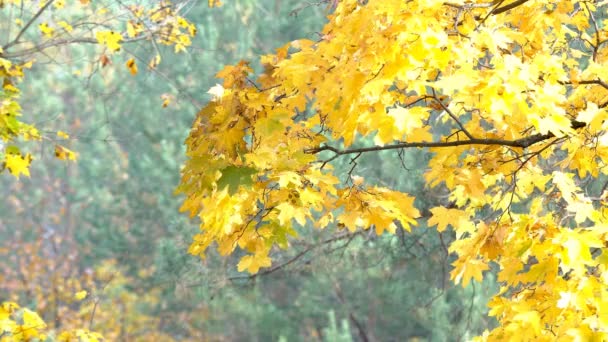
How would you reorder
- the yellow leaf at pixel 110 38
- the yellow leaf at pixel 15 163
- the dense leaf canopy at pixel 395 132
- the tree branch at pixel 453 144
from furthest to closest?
the yellow leaf at pixel 110 38
the yellow leaf at pixel 15 163
the tree branch at pixel 453 144
the dense leaf canopy at pixel 395 132

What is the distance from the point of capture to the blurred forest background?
25.3ft

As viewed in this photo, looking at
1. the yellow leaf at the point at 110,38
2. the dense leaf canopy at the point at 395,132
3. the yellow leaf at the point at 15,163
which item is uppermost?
the yellow leaf at the point at 110,38

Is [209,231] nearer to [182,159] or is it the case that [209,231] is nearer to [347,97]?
[347,97]

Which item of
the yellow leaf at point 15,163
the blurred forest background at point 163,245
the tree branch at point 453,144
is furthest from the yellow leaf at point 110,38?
the tree branch at point 453,144

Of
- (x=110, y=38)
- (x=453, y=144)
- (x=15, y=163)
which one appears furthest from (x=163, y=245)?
(x=453, y=144)

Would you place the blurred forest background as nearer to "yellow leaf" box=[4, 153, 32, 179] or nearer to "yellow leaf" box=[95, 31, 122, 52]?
"yellow leaf" box=[95, 31, 122, 52]

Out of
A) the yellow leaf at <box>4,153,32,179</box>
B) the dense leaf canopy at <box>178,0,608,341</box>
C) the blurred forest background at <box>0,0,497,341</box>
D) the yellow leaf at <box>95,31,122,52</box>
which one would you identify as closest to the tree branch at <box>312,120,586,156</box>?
the dense leaf canopy at <box>178,0,608,341</box>

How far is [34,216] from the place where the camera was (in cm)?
1588

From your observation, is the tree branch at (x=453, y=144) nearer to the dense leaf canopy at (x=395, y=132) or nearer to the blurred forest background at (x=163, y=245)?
the dense leaf canopy at (x=395, y=132)

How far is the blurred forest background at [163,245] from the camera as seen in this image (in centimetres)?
771

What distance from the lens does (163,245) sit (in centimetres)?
856

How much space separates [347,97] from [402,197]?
48 centimetres

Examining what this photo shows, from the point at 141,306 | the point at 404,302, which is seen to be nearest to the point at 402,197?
the point at 404,302

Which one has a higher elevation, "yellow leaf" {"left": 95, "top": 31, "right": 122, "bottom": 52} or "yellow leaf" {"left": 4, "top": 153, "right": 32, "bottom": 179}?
"yellow leaf" {"left": 95, "top": 31, "right": 122, "bottom": 52}
